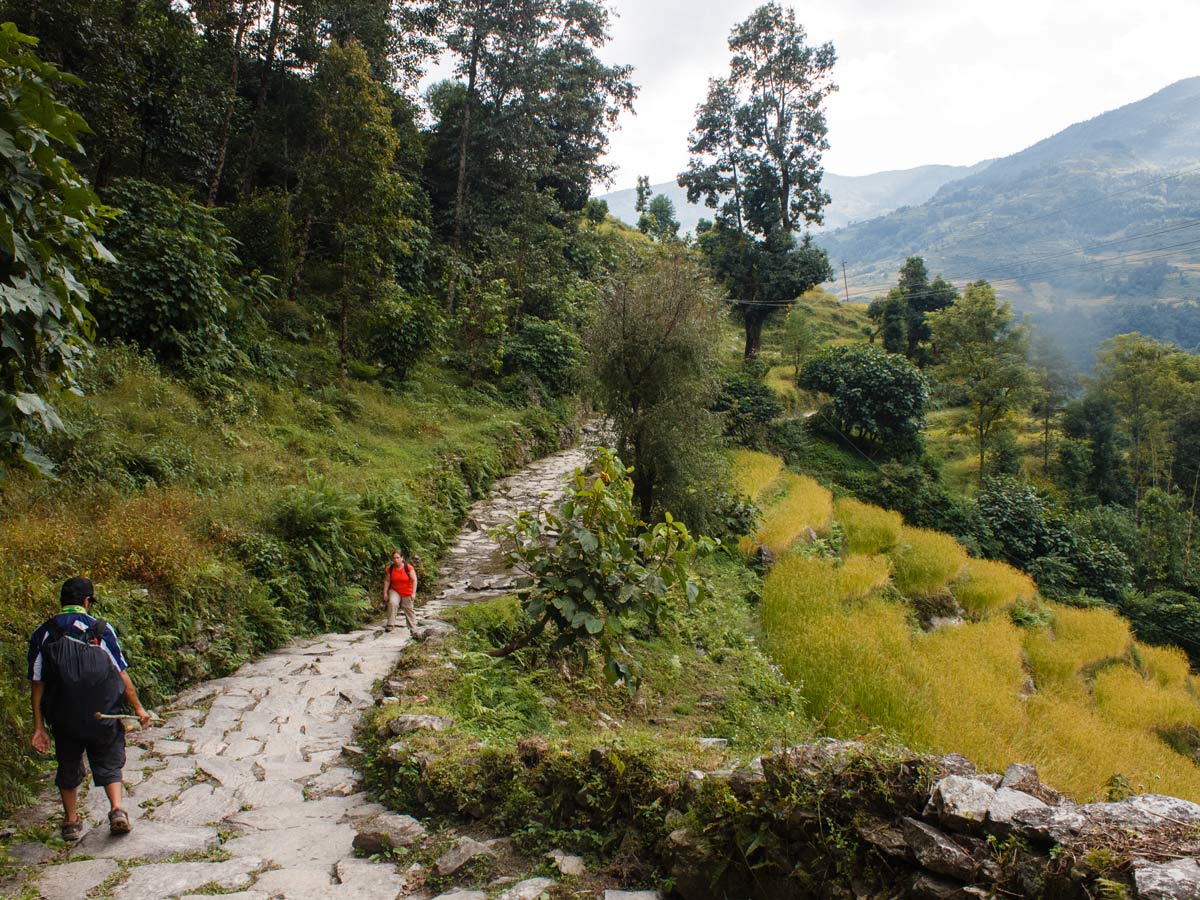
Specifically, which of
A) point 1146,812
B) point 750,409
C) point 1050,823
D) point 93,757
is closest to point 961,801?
point 1050,823

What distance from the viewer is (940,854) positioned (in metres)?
2.65

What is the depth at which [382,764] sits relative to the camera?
475cm

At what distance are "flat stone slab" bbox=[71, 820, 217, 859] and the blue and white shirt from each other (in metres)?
0.96

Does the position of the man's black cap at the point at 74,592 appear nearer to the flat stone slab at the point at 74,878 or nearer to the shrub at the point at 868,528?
the flat stone slab at the point at 74,878

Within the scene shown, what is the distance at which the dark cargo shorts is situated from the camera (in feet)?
12.8

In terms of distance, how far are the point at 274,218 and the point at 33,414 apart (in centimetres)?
1375

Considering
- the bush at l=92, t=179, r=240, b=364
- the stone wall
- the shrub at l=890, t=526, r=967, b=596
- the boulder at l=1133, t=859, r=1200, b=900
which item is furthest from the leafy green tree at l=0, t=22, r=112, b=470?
the shrub at l=890, t=526, r=967, b=596

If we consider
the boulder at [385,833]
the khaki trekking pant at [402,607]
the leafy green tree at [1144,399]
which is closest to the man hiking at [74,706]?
the boulder at [385,833]

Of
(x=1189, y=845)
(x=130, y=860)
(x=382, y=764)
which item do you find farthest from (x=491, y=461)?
(x=1189, y=845)

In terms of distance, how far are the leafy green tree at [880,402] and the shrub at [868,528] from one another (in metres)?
6.79

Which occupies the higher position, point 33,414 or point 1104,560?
point 33,414

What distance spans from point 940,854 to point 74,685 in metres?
4.70

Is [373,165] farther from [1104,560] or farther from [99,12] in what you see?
[1104,560]

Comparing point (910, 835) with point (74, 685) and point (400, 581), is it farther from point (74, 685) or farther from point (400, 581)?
point (400, 581)
